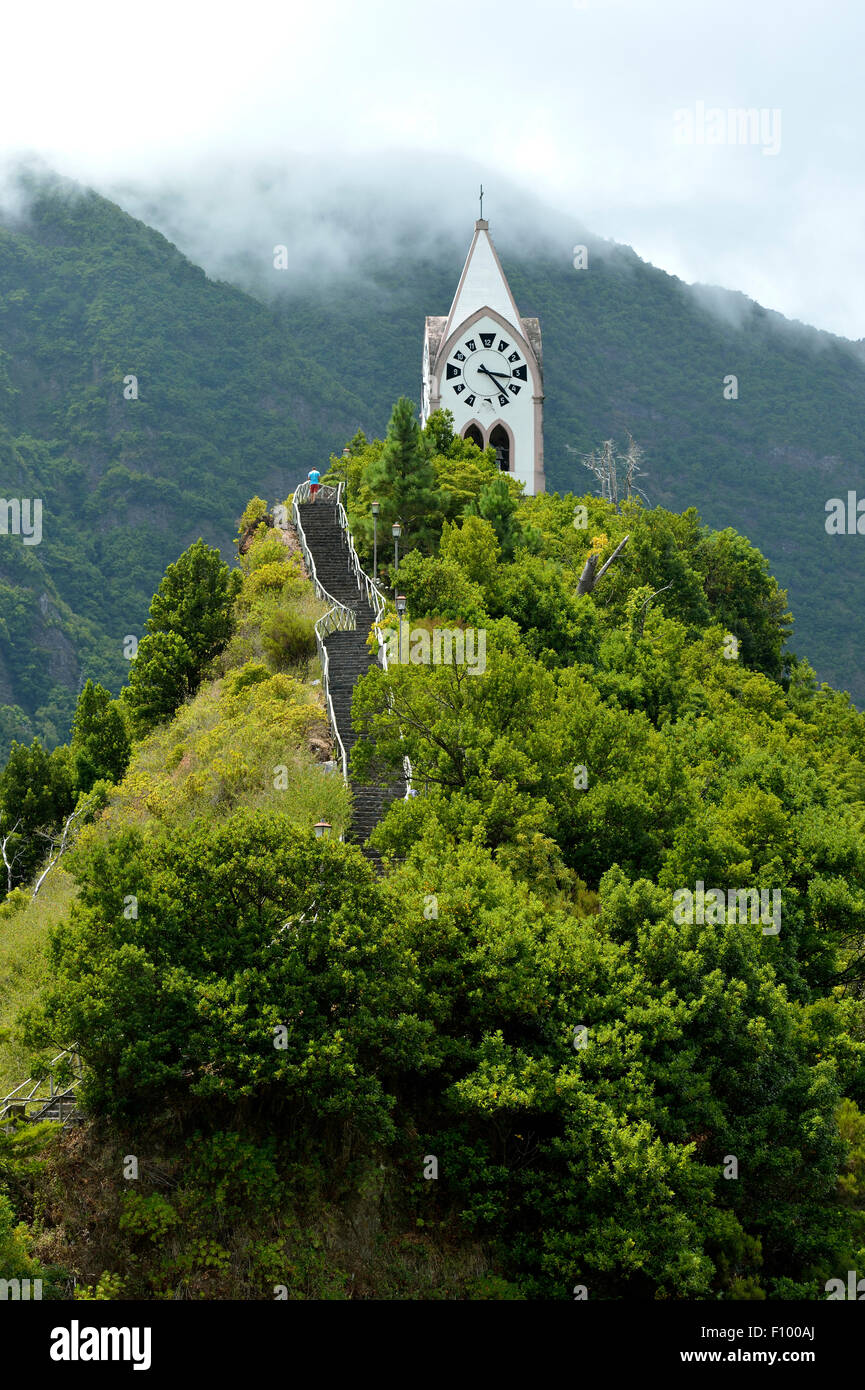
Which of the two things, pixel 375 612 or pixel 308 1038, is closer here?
pixel 308 1038

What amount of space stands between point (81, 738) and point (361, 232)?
15147 centimetres

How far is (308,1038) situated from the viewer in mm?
18109

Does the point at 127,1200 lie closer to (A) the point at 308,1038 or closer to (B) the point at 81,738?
(A) the point at 308,1038

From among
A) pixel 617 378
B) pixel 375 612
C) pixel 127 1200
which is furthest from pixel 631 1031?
pixel 617 378

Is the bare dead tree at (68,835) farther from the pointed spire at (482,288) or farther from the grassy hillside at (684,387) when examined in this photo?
the grassy hillside at (684,387)

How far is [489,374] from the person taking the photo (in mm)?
55219

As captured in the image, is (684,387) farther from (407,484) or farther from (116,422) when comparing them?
(407,484)

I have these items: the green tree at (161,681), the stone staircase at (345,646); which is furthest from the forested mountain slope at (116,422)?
the green tree at (161,681)

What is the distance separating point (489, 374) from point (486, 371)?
0.52 ft

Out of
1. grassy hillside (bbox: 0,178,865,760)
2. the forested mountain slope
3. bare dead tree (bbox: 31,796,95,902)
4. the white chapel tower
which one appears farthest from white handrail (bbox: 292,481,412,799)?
the forested mountain slope

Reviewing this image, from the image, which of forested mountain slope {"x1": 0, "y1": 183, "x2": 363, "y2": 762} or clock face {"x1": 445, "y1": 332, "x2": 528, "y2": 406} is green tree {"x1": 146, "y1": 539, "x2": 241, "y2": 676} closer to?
clock face {"x1": 445, "y1": 332, "x2": 528, "y2": 406}

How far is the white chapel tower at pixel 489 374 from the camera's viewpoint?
179 feet

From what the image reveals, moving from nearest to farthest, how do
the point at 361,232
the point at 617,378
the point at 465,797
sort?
the point at 465,797 < the point at 617,378 < the point at 361,232

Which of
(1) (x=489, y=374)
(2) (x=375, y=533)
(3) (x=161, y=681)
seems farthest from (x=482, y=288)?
(3) (x=161, y=681)
